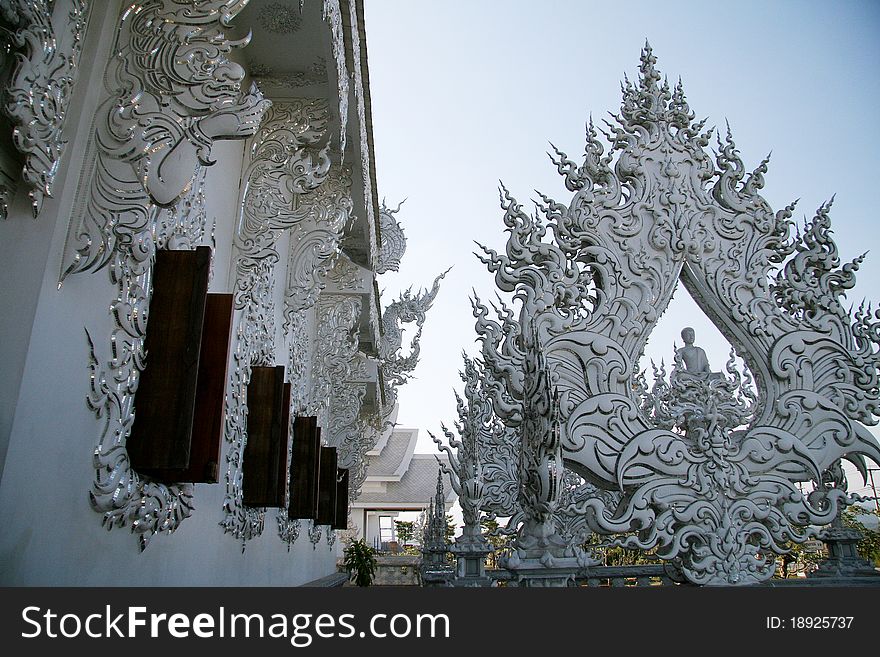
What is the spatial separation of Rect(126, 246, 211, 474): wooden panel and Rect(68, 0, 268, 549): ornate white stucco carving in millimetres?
45

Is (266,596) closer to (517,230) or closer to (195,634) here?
(195,634)

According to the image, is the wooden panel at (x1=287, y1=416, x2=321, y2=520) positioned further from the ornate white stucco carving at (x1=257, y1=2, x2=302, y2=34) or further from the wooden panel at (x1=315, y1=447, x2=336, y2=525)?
the ornate white stucco carving at (x1=257, y1=2, x2=302, y2=34)

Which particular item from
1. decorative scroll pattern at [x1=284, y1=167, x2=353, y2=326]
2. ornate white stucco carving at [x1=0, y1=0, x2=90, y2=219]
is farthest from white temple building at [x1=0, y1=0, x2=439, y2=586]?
decorative scroll pattern at [x1=284, y1=167, x2=353, y2=326]

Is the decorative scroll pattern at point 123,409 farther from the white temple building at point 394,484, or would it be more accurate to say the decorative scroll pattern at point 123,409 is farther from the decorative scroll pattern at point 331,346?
the white temple building at point 394,484

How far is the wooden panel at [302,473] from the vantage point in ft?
19.2

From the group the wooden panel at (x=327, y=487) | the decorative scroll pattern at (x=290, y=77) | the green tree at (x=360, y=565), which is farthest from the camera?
the green tree at (x=360, y=565)

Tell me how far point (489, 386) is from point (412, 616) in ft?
8.37

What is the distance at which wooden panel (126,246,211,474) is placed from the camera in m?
2.45

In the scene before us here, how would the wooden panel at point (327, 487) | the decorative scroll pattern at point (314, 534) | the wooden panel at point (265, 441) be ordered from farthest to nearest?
the decorative scroll pattern at point (314, 534) < the wooden panel at point (327, 487) < the wooden panel at point (265, 441)

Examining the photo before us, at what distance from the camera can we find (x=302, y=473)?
590 centimetres

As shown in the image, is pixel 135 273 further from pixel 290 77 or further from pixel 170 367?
pixel 290 77

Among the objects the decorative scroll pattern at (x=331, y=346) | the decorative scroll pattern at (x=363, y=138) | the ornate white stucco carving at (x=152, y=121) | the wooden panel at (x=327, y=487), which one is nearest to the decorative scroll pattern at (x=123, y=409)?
the ornate white stucco carving at (x=152, y=121)

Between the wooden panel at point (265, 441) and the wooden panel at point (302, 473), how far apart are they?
4.28 ft

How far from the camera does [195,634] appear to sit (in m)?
1.71
